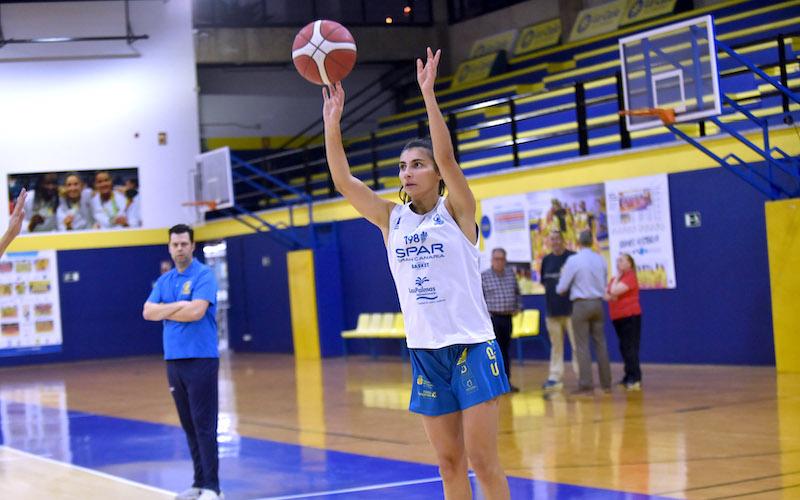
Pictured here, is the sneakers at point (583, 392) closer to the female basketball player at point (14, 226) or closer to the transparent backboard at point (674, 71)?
the transparent backboard at point (674, 71)

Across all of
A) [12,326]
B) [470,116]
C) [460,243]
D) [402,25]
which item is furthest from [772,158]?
[12,326]

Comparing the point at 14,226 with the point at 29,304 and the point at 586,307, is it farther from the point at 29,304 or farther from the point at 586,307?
the point at 29,304

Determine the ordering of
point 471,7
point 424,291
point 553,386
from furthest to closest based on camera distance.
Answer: point 471,7, point 553,386, point 424,291

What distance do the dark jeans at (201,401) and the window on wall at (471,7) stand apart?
1891 centimetres

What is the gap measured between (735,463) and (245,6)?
19850 mm

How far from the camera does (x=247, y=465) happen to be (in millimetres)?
9227

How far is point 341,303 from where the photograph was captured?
20.7 metres

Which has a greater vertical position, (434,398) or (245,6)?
(245,6)

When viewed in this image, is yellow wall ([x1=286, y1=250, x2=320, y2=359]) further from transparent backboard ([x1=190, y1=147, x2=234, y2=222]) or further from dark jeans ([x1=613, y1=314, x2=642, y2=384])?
dark jeans ([x1=613, y1=314, x2=642, y2=384])

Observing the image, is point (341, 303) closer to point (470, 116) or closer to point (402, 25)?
point (470, 116)

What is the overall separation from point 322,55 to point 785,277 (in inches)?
333

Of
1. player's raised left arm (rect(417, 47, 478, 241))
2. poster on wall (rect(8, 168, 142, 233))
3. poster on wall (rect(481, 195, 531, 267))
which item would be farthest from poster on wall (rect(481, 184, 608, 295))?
player's raised left arm (rect(417, 47, 478, 241))

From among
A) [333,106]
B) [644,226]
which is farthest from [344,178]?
[644,226]

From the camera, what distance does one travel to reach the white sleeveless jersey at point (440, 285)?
463cm
